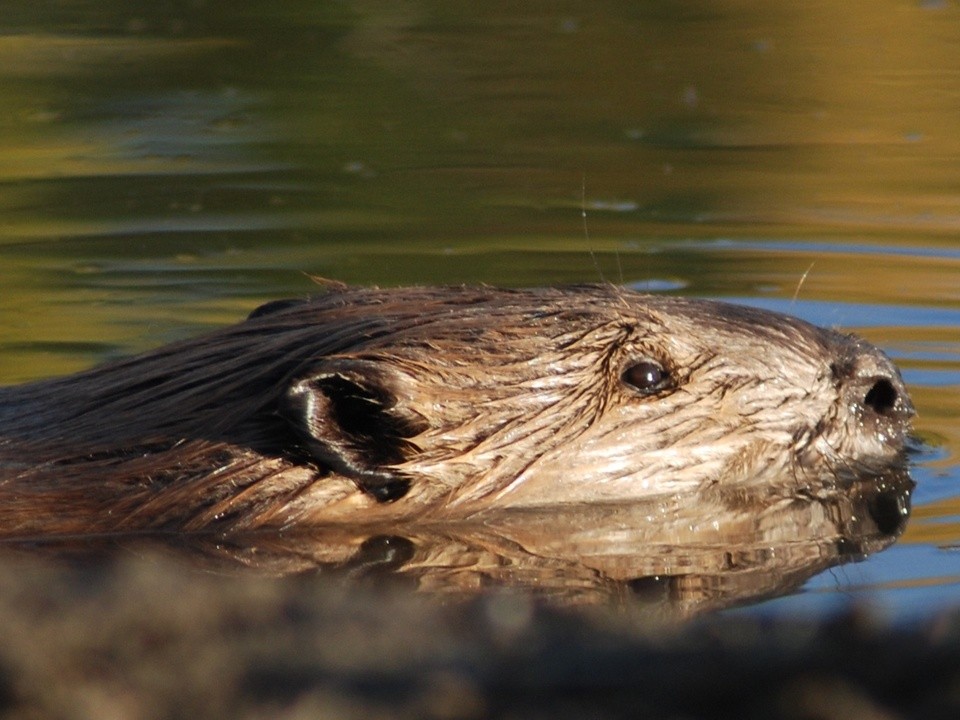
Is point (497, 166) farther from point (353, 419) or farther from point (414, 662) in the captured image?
point (414, 662)

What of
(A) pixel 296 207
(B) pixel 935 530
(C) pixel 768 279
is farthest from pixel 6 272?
(B) pixel 935 530

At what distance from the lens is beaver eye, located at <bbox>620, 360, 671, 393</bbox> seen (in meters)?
4.38

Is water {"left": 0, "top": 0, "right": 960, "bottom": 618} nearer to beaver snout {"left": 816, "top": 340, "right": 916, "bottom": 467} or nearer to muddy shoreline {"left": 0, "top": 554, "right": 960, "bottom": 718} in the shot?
beaver snout {"left": 816, "top": 340, "right": 916, "bottom": 467}

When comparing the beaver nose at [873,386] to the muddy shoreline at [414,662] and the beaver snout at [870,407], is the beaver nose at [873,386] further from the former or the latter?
the muddy shoreline at [414,662]

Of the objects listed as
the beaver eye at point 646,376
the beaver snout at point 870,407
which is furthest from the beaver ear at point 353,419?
the beaver snout at point 870,407

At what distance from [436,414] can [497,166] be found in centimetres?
505

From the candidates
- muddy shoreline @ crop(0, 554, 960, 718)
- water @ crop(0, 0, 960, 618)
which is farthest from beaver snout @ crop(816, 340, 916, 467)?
muddy shoreline @ crop(0, 554, 960, 718)

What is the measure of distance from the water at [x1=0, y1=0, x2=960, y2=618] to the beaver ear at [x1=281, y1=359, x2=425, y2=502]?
102 centimetres

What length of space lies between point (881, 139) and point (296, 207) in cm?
342

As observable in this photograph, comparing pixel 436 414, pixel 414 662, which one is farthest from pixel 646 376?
pixel 414 662

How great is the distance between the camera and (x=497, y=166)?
353 inches

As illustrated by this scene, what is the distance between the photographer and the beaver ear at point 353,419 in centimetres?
392

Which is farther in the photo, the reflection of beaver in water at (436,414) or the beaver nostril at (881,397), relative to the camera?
the beaver nostril at (881,397)

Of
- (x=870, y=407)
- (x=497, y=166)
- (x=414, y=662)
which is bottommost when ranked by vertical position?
(x=870, y=407)
